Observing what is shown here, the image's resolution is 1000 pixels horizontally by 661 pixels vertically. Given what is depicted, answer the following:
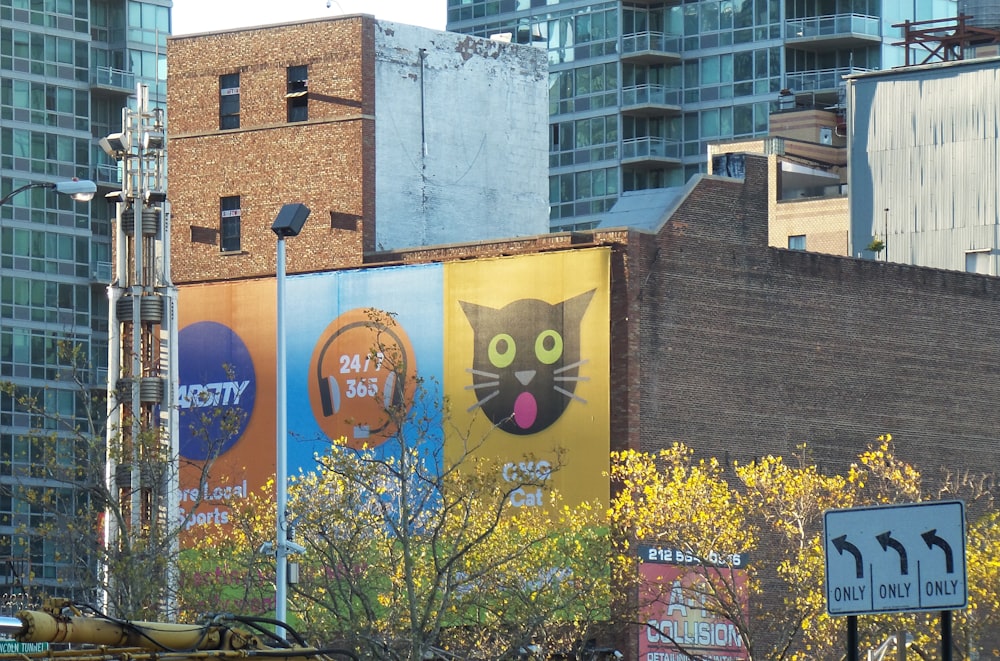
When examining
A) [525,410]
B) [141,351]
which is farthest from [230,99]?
[141,351]

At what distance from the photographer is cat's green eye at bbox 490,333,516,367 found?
58.1m

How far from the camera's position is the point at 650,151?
115625mm

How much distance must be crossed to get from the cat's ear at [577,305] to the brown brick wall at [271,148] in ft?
24.2

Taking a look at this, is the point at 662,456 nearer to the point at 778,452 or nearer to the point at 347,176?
the point at 778,452

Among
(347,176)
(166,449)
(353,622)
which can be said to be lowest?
(353,622)

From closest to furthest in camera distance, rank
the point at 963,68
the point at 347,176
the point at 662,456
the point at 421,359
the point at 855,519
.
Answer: the point at 855,519 → the point at 662,456 → the point at 421,359 → the point at 347,176 → the point at 963,68

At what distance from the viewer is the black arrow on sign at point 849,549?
15.4 metres

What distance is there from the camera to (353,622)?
33.1 m

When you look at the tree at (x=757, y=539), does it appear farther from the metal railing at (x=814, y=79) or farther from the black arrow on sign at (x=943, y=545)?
the metal railing at (x=814, y=79)

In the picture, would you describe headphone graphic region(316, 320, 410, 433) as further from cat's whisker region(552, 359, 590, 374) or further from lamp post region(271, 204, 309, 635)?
lamp post region(271, 204, 309, 635)

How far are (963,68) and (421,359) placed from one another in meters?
33.3

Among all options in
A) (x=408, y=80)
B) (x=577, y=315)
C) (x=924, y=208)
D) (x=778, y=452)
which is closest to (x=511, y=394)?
(x=577, y=315)

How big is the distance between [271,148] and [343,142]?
8.41ft

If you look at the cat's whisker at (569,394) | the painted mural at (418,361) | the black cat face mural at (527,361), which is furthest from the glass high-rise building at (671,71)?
the cat's whisker at (569,394)
